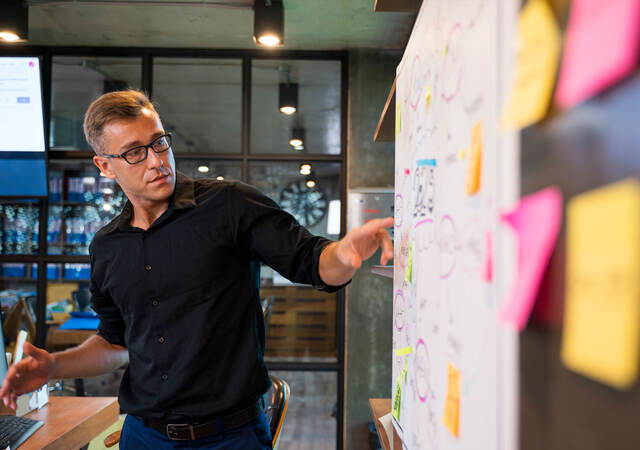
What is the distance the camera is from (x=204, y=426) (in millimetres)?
1342

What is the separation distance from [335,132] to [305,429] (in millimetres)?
2285

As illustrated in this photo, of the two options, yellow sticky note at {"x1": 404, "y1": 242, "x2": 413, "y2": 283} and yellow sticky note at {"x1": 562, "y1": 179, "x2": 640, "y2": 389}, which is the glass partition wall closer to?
yellow sticky note at {"x1": 404, "y1": 242, "x2": 413, "y2": 283}

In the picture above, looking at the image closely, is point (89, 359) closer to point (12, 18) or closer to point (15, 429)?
point (15, 429)

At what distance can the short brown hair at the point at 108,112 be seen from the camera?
1431 mm

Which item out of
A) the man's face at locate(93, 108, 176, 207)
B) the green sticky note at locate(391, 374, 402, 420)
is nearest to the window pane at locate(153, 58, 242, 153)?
the man's face at locate(93, 108, 176, 207)

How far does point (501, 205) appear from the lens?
0.51 metres

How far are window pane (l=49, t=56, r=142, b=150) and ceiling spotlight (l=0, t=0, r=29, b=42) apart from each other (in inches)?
26.0

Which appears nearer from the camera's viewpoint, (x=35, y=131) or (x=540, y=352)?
(x=540, y=352)

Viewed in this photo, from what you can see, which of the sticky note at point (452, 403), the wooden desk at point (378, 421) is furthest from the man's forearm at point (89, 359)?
the sticky note at point (452, 403)

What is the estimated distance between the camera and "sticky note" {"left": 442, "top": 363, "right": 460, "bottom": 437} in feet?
2.13

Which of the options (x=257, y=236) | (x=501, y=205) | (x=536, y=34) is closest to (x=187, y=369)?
(x=257, y=236)

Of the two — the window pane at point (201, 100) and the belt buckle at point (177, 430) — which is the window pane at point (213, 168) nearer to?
the window pane at point (201, 100)

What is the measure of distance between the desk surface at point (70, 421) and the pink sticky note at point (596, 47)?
1.83m

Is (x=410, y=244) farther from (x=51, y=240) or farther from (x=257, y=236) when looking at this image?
(x=51, y=240)
